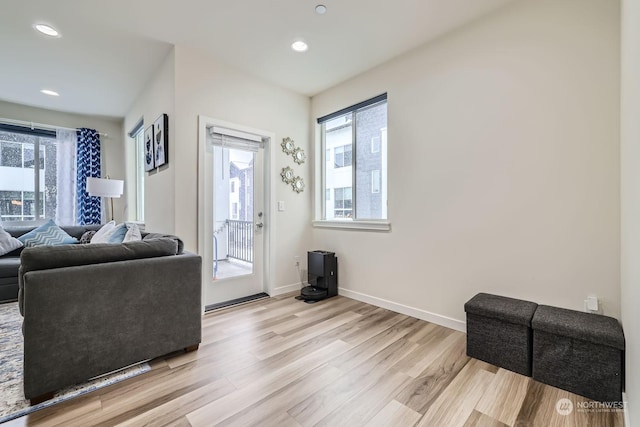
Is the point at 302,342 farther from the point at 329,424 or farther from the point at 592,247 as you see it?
the point at 592,247

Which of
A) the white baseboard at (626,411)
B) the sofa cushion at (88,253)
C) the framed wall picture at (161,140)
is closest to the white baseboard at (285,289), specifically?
the sofa cushion at (88,253)

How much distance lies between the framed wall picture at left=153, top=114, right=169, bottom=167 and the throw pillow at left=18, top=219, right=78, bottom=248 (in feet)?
6.65

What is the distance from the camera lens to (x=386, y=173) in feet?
9.99

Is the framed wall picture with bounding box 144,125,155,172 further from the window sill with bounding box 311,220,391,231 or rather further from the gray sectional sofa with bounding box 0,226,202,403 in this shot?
the window sill with bounding box 311,220,391,231

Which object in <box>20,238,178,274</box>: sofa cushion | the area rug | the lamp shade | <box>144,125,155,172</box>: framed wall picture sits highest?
<box>144,125,155,172</box>: framed wall picture

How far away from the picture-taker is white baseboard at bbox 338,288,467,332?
8.02 ft

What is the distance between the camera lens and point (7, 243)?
11.5 ft

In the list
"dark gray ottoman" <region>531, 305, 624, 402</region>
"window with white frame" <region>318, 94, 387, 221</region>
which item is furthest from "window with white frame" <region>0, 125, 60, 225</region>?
"dark gray ottoman" <region>531, 305, 624, 402</region>

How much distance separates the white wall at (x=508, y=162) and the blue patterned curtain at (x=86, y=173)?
4837 mm

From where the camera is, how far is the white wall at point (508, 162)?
1794mm

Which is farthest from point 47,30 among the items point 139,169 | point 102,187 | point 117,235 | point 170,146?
point 139,169

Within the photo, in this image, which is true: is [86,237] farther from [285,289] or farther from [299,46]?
[299,46]

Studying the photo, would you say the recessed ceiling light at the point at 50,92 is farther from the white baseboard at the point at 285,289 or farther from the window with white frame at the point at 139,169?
the white baseboard at the point at 285,289

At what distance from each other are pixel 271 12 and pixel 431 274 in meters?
2.66
